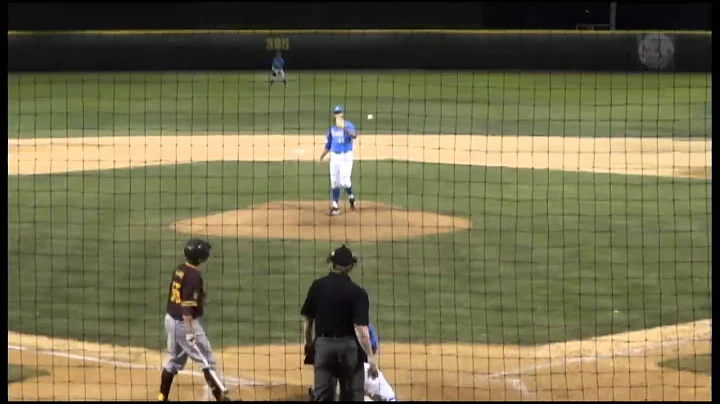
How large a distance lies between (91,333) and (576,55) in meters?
11.5

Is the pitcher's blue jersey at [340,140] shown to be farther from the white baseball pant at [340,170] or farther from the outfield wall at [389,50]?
the outfield wall at [389,50]

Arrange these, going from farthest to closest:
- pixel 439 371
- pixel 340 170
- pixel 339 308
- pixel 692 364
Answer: pixel 340 170 → pixel 692 364 → pixel 439 371 → pixel 339 308

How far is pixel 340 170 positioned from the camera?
56.3 ft

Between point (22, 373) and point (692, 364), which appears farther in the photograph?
point (692, 364)

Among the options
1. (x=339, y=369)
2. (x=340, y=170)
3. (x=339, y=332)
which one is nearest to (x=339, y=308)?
(x=339, y=332)

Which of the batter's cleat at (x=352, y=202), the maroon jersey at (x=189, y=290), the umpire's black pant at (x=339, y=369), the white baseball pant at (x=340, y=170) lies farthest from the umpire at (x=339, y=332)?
the batter's cleat at (x=352, y=202)

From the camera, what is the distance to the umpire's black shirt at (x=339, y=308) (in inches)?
307

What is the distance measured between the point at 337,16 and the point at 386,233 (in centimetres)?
1912

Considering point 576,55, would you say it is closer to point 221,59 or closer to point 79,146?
point 221,59

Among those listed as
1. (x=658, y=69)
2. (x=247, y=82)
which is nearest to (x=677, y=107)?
(x=658, y=69)

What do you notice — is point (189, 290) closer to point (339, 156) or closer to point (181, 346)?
point (181, 346)

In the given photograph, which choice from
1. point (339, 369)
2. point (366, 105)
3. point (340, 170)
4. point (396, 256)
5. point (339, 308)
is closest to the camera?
point (339, 308)

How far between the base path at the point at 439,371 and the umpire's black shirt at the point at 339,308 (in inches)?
65.1

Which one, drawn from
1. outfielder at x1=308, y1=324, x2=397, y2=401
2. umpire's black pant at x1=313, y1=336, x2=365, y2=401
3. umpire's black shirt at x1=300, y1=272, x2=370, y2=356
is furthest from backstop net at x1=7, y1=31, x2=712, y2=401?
umpire's black shirt at x1=300, y1=272, x2=370, y2=356
